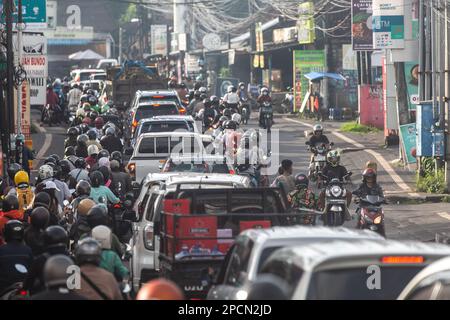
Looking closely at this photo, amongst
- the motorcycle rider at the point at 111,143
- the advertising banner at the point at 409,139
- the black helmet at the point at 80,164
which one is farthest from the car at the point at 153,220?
the advertising banner at the point at 409,139

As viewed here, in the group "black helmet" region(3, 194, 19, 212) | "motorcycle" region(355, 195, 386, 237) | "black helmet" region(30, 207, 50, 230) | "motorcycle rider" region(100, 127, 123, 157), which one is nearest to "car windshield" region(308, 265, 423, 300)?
"black helmet" region(30, 207, 50, 230)

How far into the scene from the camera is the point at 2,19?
3167 centimetres

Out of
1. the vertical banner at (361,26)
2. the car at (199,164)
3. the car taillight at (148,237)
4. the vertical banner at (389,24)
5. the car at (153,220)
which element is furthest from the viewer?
the vertical banner at (361,26)

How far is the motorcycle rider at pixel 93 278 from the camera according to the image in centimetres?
899

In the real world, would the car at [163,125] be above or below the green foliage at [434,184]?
above

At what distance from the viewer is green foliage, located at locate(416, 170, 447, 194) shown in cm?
2564

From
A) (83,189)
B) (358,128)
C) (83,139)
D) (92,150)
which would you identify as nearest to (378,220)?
(83,189)

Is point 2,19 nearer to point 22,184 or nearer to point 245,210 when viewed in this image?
point 22,184

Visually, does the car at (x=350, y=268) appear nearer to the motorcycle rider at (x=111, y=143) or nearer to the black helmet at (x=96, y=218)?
the black helmet at (x=96, y=218)

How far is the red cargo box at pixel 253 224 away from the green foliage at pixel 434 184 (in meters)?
13.5

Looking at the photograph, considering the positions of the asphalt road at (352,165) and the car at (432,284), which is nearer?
the car at (432,284)

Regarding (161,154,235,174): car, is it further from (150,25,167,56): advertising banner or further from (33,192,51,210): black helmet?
(150,25,167,56): advertising banner

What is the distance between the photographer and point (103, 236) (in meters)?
11.6

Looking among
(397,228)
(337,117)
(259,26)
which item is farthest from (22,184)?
(259,26)
